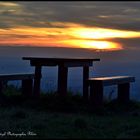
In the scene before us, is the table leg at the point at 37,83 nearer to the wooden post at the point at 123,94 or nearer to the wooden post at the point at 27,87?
the wooden post at the point at 27,87

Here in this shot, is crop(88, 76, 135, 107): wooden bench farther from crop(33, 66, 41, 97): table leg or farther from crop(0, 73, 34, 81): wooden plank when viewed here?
crop(0, 73, 34, 81): wooden plank

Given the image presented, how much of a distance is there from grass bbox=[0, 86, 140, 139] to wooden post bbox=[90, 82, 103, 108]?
0.20 metres

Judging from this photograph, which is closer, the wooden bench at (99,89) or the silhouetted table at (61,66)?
the wooden bench at (99,89)

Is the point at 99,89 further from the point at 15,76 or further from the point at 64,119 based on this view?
the point at 15,76

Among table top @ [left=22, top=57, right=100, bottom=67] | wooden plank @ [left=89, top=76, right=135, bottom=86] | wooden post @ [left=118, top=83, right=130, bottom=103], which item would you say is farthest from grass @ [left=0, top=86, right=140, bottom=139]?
table top @ [left=22, top=57, right=100, bottom=67]

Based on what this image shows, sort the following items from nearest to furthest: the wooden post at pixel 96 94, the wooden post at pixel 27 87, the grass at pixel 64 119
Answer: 1. the grass at pixel 64 119
2. the wooden post at pixel 96 94
3. the wooden post at pixel 27 87

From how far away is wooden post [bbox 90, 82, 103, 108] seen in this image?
1180cm

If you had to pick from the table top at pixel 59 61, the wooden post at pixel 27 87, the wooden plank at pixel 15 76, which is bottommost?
the wooden post at pixel 27 87

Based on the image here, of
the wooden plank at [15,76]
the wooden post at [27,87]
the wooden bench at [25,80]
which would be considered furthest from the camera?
the wooden post at [27,87]

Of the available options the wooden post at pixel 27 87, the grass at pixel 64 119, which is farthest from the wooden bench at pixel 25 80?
the grass at pixel 64 119

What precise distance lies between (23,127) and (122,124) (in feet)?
6.30

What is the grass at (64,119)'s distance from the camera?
8.27m

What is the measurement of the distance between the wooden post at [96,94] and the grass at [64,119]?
20 centimetres

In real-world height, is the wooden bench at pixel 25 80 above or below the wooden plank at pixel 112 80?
below
